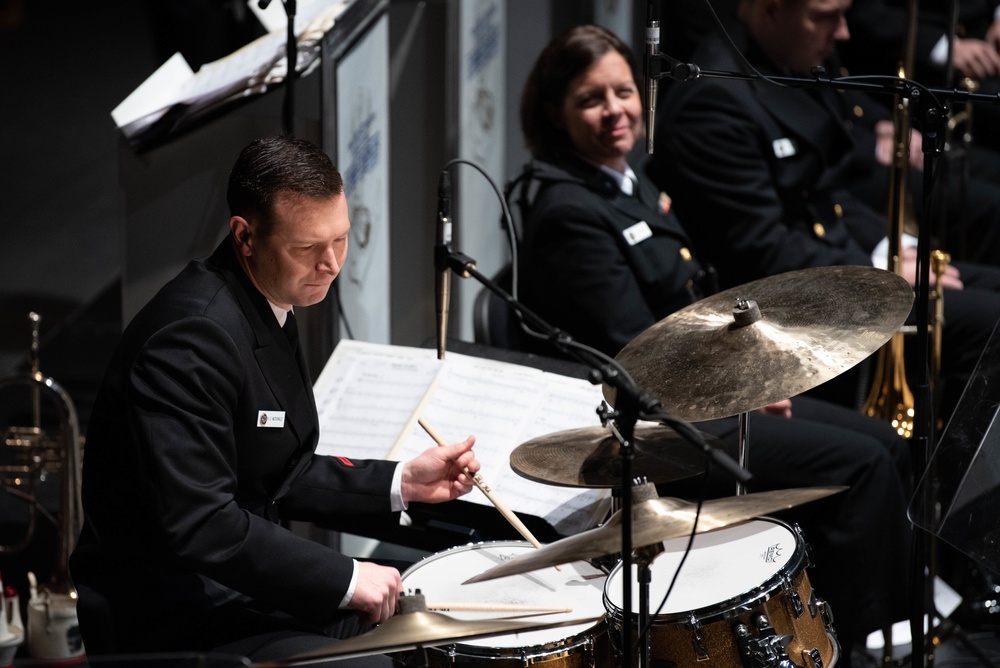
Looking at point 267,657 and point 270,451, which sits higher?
point 270,451

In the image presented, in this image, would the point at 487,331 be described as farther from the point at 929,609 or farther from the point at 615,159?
the point at 929,609

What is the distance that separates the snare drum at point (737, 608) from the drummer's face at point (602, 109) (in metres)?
1.43

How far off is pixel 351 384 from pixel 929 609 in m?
1.46

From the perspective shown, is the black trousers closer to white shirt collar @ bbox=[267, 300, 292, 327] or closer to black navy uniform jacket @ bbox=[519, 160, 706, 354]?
black navy uniform jacket @ bbox=[519, 160, 706, 354]

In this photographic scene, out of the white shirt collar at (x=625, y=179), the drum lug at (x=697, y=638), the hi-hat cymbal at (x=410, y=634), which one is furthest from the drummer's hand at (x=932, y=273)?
the hi-hat cymbal at (x=410, y=634)

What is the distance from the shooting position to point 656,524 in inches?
71.7

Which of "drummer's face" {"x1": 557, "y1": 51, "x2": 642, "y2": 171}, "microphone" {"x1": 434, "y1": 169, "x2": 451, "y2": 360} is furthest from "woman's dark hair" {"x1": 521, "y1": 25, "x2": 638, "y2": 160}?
"microphone" {"x1": 434, "y1": 169, "x2": 451, "y2": 360}

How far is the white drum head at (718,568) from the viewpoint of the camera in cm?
204

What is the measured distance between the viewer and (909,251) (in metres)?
3.84

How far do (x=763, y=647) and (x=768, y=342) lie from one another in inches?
22.7

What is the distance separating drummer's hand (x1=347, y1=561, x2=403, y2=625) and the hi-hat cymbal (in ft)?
0.95

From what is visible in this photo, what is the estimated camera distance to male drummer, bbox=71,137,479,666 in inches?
75.4

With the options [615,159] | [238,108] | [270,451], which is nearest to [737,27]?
[615,159]

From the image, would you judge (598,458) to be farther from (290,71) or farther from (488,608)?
(290,71)
